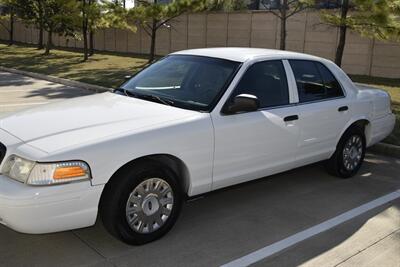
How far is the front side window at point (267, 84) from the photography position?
15.2ft

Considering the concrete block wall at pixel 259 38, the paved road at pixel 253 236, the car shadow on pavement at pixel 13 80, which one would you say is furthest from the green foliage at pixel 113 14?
the paved road at pixel 253 236

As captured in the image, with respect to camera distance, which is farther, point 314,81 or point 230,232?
point 314,81

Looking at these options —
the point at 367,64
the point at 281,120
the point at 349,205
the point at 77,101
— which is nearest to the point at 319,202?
the point at 349,205

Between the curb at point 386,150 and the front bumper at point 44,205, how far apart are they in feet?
16.3

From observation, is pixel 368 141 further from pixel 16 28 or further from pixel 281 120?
pixel 16 28

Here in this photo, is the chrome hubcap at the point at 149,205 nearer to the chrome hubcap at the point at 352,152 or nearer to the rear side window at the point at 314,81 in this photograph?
the rear side window at the point at 314,81

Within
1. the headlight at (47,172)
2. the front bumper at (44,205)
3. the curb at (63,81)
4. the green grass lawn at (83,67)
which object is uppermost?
the headlight at (47,172)

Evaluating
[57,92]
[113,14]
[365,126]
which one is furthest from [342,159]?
[113,14]

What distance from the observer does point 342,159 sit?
5.74 metres

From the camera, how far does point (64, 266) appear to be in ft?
11.6

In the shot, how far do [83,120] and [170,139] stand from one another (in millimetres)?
735

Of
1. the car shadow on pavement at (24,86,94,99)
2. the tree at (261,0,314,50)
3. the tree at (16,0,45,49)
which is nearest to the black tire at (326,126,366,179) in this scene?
the tree at (261,0,314,50)

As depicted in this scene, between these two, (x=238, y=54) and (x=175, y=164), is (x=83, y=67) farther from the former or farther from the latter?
(x=175, y=164)

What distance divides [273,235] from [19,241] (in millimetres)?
2117
